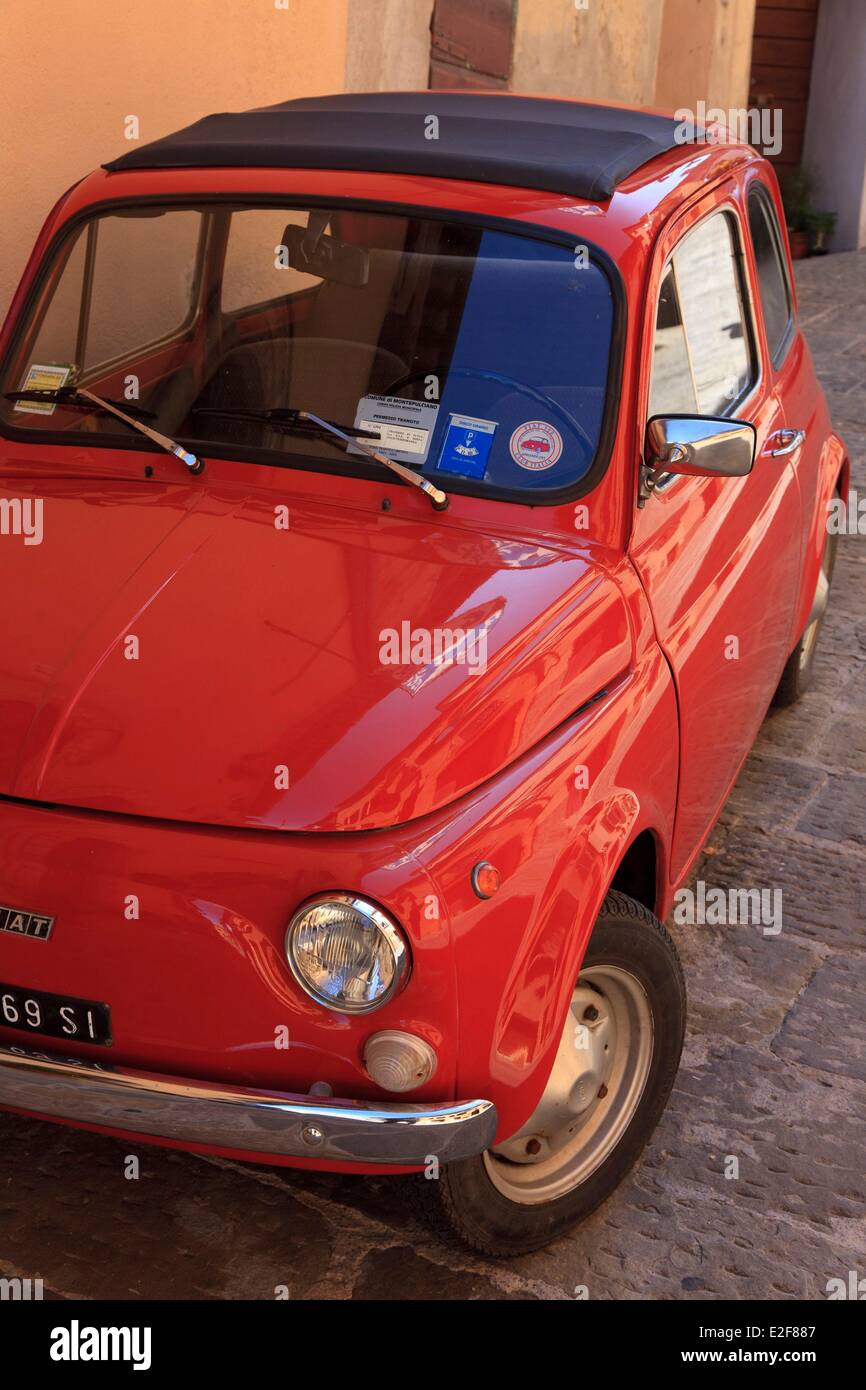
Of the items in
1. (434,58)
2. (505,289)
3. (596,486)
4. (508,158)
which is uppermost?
(434,58)

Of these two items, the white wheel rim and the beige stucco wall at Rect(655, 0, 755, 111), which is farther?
the beige stucco wall at Rect(655, 0, 755, 111)

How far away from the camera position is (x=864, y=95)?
1443cm

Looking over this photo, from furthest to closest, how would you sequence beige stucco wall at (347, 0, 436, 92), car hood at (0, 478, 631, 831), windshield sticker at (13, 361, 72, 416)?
beige stucco wall at (347, 0, 436, 92) < windshield sticker at (13, 361, 72, 416) < car hood at (0, 478, 631, 831)

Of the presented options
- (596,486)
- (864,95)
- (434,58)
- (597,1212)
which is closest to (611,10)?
(434,58)

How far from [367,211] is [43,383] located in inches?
32.9

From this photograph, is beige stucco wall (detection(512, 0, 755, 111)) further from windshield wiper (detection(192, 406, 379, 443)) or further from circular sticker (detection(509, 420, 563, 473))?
circular sticker (detection(509, 420, 563, 473))

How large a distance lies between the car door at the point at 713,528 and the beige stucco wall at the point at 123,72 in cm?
250

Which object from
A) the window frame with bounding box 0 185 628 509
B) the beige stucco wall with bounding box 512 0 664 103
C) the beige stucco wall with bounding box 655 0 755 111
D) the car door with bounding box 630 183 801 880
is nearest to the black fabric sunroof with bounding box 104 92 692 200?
the window frame with bounding box 0 185 628 509

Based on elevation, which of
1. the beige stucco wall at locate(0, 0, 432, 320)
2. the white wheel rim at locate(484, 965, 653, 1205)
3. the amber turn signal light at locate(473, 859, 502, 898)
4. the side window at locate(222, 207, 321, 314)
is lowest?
the white wheel rim at locate(484, 965, 653, 1205)

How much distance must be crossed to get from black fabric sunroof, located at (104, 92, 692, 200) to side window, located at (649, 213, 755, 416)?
26cm

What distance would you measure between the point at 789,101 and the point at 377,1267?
14.3 m

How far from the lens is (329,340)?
337 centimetres

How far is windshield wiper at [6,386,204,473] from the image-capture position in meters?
3.26

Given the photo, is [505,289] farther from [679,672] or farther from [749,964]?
[749,964]
